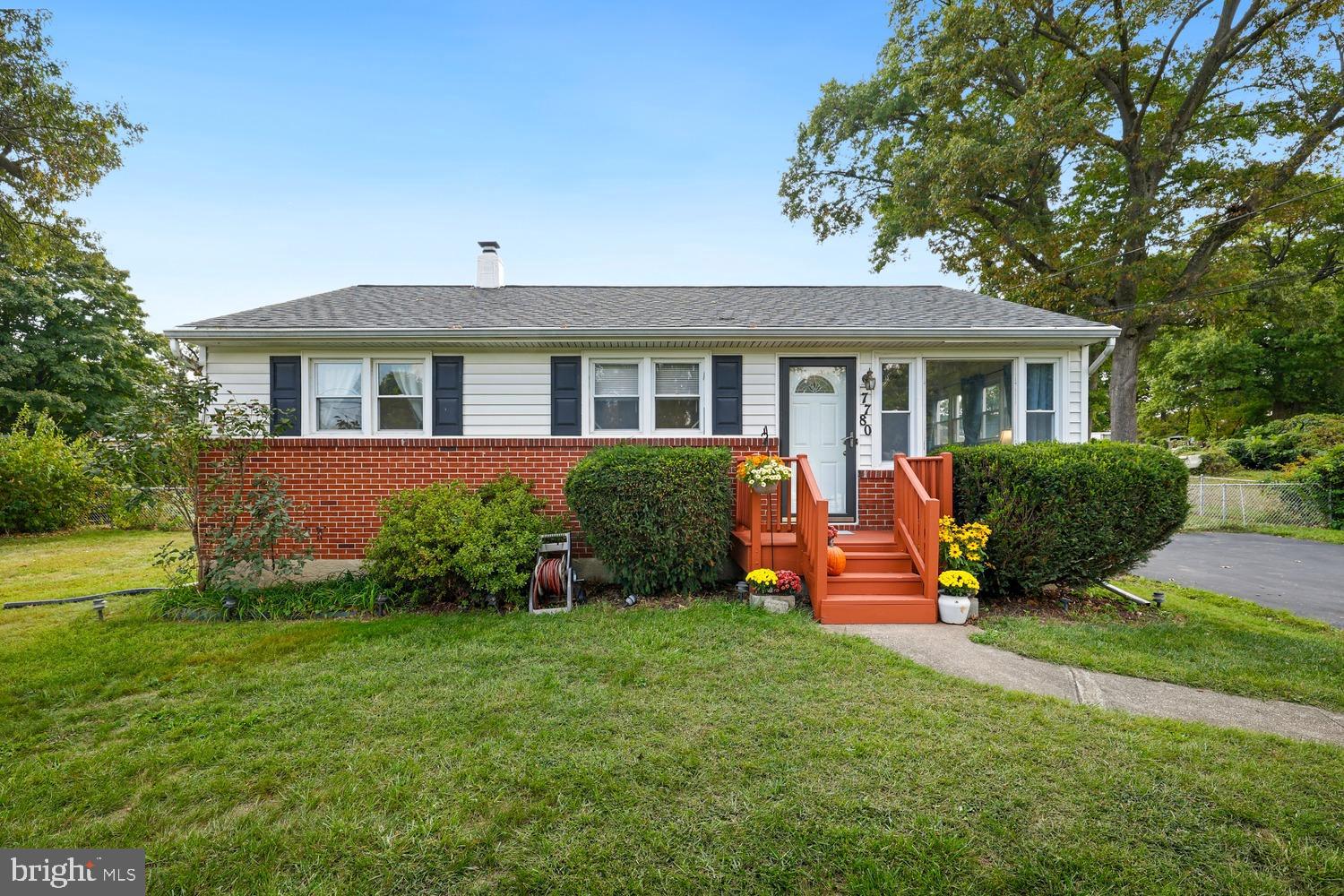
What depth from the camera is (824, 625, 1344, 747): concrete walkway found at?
3.01 meters

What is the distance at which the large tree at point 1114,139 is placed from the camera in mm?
11391

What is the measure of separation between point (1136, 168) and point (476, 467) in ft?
54.1

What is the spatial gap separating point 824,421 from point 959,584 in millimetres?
2611

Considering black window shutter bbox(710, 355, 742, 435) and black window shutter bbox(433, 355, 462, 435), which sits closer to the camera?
black window shutter bbox(433, 355, 462, 435)

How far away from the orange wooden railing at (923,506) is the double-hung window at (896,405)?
95 centimetres

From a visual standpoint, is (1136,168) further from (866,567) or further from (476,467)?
(476,467)

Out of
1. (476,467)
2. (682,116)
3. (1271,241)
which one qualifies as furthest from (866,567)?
(1271,241)

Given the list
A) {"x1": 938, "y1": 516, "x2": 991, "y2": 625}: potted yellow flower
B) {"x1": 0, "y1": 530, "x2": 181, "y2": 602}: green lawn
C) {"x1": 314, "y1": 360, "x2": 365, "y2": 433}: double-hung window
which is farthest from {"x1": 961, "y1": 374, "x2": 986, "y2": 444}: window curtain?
{"x1": 0, "y1": 530, "x2": 181, "y2": 602}: green lawn

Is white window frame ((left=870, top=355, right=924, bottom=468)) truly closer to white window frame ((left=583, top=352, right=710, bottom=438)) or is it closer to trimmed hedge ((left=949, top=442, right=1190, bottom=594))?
trimmed hedge ((left=949, top=442, right=1190, bottom=594))

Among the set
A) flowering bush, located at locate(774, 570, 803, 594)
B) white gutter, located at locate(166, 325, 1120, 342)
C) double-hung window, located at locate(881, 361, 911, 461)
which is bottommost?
flowering bush, located at locate(774, 570, 803, 594)

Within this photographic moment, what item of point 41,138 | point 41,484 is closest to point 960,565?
point 41,138

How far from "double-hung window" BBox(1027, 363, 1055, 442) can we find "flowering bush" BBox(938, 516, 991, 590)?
2.38 m

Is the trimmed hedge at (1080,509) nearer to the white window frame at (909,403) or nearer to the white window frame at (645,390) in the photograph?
the white window frame at (909,403)

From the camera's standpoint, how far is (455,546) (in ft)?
17.5
